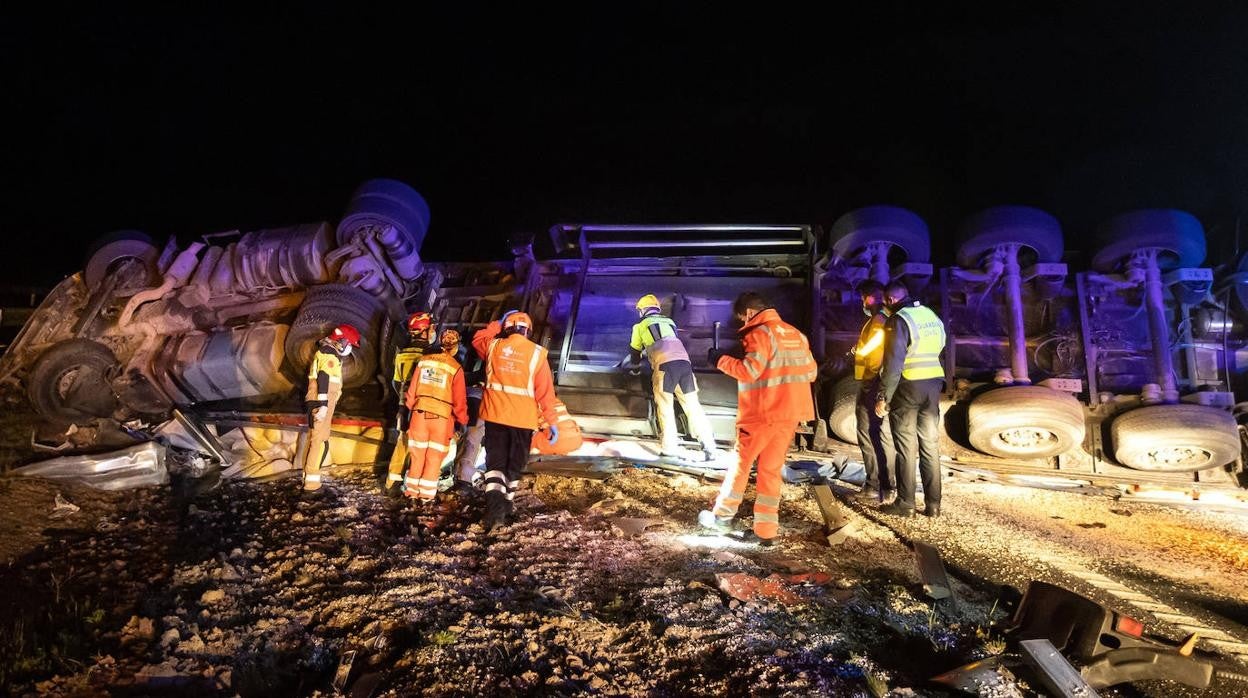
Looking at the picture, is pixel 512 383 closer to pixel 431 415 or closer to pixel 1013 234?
pixel 431 415

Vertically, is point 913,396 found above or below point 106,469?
above

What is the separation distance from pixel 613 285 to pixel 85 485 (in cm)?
449

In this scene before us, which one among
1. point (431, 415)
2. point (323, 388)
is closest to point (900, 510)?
point (431, 415)

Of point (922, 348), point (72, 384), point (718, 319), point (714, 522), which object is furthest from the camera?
point (72, 384)

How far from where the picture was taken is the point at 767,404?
12.1 feet

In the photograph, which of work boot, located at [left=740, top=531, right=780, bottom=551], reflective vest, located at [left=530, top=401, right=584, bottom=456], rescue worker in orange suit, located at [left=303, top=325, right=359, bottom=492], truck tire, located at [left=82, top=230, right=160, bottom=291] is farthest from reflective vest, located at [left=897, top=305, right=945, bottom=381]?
truck tire, located at [left=82, top=230, right=160, bottom=291]

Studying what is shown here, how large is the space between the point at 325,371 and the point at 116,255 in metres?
3.47

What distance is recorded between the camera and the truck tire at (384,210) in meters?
6.16

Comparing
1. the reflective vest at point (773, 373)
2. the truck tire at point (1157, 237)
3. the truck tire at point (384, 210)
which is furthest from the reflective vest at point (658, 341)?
the truck tire at point (1157, 237)

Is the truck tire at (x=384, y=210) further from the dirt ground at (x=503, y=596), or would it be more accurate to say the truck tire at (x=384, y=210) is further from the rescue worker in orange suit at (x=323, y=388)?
the dirt ground at (x=503, y=596)

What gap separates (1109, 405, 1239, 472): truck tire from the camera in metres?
4.11

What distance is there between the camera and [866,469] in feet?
14.5

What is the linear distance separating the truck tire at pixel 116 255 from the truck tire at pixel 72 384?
2.83 ft

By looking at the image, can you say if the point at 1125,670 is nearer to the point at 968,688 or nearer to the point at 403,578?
the point at 968,688
